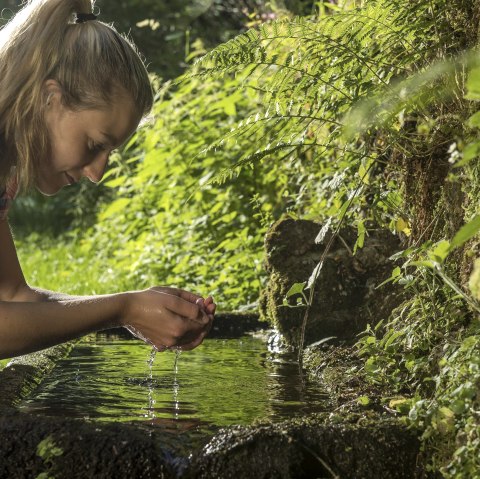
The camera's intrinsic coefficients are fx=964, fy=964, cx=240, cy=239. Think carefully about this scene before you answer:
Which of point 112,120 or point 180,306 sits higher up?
point 112,120

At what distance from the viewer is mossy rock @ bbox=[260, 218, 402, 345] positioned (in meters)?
3.75

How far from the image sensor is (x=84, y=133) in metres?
2.84

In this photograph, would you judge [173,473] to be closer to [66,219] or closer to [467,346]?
[467,346]

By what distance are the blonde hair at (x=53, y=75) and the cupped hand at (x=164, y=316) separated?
58cm

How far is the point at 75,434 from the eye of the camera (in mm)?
2143

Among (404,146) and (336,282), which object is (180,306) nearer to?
(404,146)

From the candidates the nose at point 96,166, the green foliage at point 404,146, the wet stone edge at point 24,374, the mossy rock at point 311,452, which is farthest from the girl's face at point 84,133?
the mossy rock at point 311,452

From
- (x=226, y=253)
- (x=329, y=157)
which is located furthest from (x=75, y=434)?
(x=226, y=253)

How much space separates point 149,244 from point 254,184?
1.40 meters

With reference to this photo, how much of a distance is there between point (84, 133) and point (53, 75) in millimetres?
209

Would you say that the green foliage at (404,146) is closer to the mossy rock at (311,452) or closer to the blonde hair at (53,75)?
the mossy rock at (311,452)

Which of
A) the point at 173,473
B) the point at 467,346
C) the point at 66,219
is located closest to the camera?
the point at 173,473

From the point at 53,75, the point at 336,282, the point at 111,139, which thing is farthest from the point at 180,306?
the point at 336,282

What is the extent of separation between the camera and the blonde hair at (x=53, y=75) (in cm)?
284
